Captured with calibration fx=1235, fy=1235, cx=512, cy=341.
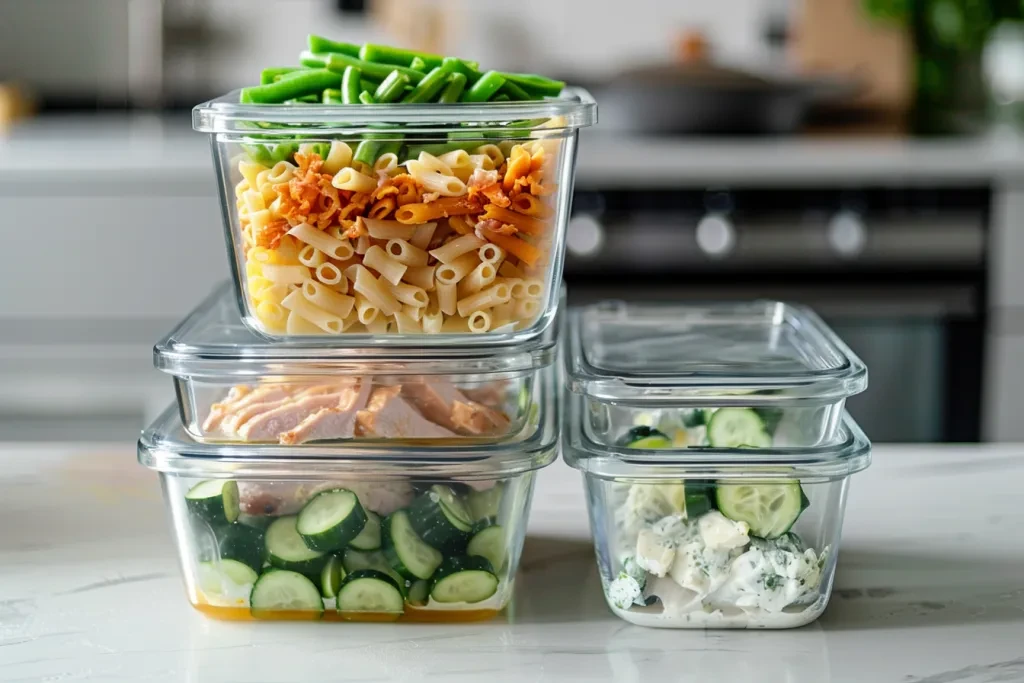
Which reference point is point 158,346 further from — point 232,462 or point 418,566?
point 418,566

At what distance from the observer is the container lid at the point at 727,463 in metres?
0.78

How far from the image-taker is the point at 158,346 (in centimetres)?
83

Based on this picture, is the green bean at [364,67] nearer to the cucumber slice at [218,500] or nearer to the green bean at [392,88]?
the green bean at [392,88]

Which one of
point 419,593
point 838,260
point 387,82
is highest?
point 387,82

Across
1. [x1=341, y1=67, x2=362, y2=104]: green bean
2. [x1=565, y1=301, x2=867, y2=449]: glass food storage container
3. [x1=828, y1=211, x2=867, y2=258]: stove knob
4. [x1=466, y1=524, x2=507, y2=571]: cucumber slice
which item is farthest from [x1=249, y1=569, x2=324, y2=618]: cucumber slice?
[x1=828, y1=211, x2=867, y2=258]: stove knob

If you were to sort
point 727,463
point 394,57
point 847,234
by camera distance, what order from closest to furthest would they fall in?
1. point 727,463
2. point 394,57
3. point 847,234

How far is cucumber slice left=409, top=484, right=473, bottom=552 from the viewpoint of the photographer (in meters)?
0.79

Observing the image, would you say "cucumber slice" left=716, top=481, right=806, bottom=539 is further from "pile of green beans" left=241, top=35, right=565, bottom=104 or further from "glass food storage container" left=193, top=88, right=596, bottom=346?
"pile of green beans" left=241, top=35, right=565, bottom=104

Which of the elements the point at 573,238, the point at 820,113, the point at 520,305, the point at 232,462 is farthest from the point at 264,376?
the point at 820,113

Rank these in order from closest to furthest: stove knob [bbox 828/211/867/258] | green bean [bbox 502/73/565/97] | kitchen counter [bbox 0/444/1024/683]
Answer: kitchen counter [bbox 0/444/1024/683], green bean [bbox 502/73/565/97], stove knob [bbox 828/211/867/258]

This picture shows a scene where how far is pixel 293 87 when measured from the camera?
2.78 ft

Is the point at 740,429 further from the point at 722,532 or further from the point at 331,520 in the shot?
the point at 331,520

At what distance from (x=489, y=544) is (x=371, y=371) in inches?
5.4

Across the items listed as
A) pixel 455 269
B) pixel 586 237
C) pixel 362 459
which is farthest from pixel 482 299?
pixel 586 237
